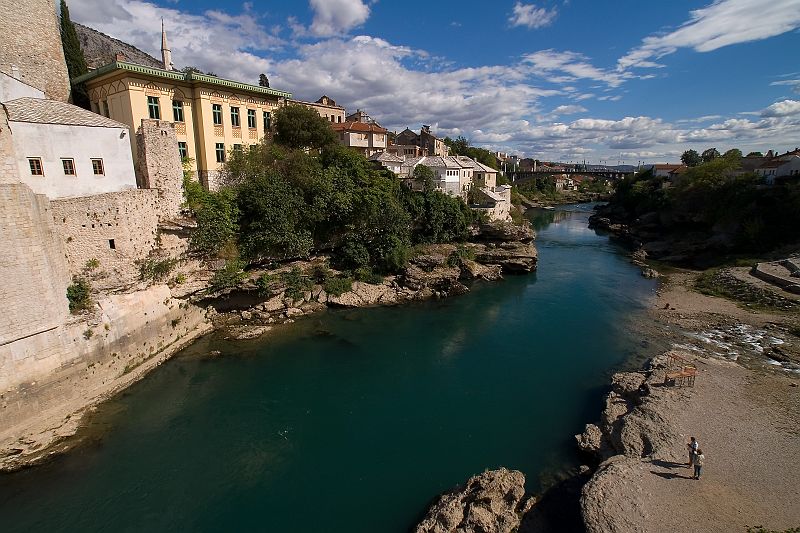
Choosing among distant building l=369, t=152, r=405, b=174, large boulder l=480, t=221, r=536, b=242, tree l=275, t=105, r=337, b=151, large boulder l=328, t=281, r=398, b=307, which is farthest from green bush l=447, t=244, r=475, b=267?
tree l=275, t=105, r=337, b=151

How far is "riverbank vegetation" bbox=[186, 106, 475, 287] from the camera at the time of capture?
2534 centimetres

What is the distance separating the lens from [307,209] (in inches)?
1112

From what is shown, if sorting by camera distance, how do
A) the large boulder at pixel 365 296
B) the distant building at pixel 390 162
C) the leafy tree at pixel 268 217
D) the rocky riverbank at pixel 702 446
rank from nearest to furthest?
the rocky riverbank at pixel 702 446 → the leafy tree at pixel 268 217 → the large boulder at pixel 365 296 → the distant building at pixel 390 162

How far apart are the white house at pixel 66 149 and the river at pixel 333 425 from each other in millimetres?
9294

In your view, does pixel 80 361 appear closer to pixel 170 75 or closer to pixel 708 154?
pixel 170 75

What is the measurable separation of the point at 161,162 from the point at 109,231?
5271mm

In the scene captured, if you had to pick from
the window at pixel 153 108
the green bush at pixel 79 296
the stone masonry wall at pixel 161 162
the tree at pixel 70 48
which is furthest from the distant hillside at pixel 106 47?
the green bush at pixel 79 296

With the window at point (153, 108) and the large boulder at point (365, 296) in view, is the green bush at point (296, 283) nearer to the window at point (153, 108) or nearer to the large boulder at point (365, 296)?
the large boulder at point (365, 296)

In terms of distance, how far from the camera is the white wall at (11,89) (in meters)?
19.2

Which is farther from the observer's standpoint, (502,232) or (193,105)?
(502,232)

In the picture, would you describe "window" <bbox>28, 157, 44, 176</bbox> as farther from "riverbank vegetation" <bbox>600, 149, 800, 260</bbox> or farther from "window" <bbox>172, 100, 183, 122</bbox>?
"riverbank vegetation" <bbox>600, 149, 800, 260</bbox>

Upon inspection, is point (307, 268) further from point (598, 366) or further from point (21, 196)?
point (598, 366)

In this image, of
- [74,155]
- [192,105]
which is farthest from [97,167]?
[192,105]

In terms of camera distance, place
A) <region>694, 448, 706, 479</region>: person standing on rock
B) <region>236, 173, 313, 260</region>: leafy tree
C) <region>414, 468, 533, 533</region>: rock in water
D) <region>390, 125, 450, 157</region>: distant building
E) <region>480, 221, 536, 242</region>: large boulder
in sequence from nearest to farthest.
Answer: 1. <region>414, 468, 533, 533</region>: rock in water
2. <region>694, 448, 706, 479</region>: person standing on rock
3. <region>236, 173, 313, 260</region>: leafy tree
4. <region>480, 221, 536, 242</region>: large boulder
5. <region>390, 125, 450, 157</region>: distant building
